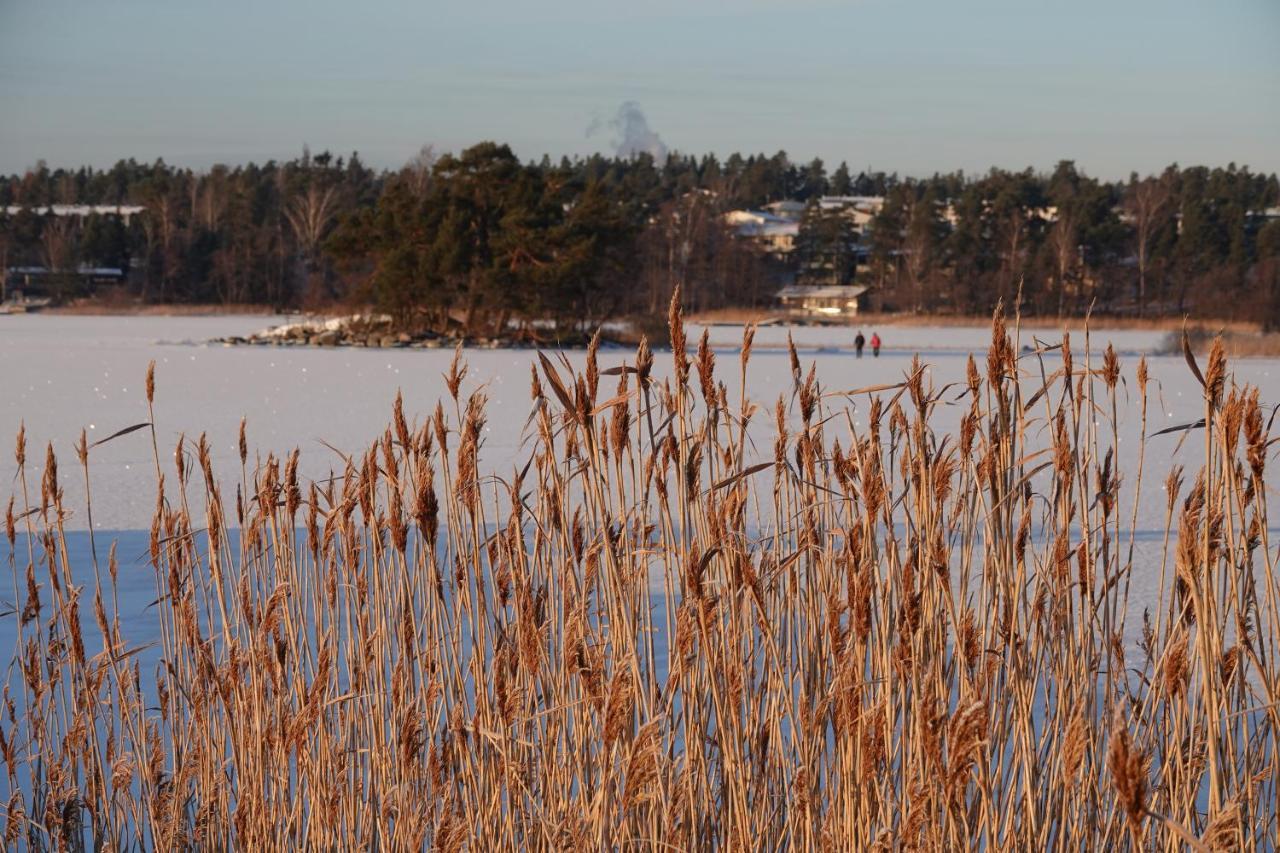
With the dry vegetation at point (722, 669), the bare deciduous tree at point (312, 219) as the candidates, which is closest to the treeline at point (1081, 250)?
the bare deciduous tree at point (312, 219)

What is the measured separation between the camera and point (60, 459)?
9.34 metres

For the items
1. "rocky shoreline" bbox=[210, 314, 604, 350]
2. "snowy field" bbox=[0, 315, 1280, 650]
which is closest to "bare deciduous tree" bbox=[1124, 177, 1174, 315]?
"snowy field" bbox=[0, 315, 1280, 650]

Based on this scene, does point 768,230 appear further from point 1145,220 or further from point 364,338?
point 364,338

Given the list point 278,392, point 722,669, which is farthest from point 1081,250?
point 722,669

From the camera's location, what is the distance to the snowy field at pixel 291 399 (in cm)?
807

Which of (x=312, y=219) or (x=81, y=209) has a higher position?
(x=81, y=209)

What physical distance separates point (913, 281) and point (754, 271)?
5.90 metres

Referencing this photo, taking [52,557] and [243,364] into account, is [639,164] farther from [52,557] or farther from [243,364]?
[52,557]

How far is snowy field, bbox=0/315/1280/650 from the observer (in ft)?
26.5

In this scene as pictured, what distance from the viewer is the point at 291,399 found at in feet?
48.0

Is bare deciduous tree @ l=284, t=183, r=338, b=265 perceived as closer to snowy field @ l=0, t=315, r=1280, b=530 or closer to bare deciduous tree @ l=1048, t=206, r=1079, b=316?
snowy field @ l=0, t=315, r=1280, b=530

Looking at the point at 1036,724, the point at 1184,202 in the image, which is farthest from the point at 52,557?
the point at 1184,202

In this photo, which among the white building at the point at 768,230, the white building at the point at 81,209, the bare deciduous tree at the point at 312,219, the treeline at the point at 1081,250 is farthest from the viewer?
the white building at the point at 81,209

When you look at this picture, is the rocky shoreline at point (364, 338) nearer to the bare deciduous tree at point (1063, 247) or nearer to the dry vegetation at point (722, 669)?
the dry vegetation at point (722, 669)
